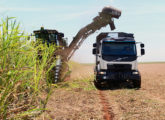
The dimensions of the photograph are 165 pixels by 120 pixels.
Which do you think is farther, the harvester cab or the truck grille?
the harvester cab

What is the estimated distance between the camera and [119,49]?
11031 millimetres

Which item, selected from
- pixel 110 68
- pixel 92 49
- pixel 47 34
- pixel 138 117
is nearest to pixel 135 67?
pixel 110 68

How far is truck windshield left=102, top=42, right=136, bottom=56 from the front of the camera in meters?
11.0

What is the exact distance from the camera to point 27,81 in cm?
381

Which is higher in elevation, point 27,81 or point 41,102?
point 27,81

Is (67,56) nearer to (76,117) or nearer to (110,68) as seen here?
(110,68)

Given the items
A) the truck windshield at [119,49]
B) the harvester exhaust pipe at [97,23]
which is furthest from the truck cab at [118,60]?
the harvester exhaust pipe at [97,23]

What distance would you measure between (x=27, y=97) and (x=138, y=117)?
3084 millimetres

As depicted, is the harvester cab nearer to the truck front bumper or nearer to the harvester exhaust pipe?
the harvester exhaust pipe

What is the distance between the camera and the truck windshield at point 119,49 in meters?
11.0

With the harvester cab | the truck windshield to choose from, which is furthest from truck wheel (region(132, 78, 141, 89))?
the harvester cab

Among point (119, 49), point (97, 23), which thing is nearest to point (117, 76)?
point (119, 49)

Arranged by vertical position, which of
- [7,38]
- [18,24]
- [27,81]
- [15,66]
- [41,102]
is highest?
[18,24]

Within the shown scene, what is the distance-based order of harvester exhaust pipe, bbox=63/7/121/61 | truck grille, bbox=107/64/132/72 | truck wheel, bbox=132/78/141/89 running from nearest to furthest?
1. truck grille, bbox=107/64/132/72
2. truck wheel, bbox=132/78/141/89
3. harvester exhaust pipe, bbox=63/7/121/61
